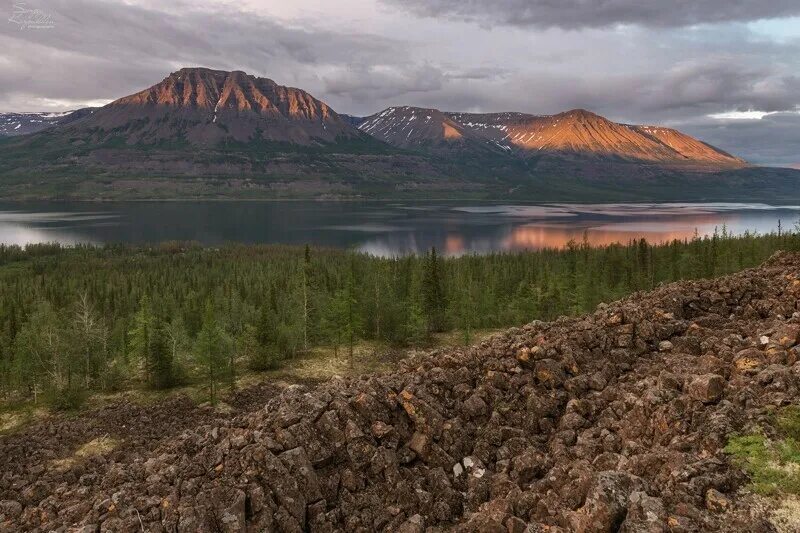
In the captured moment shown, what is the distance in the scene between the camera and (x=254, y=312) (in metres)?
74.9

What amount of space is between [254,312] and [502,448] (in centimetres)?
6545

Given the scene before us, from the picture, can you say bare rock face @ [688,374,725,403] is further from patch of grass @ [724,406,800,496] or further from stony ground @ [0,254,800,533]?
patch of grass @ [724,406,800,496]

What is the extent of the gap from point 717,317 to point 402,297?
62.0 m

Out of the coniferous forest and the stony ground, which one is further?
the coniferous forest

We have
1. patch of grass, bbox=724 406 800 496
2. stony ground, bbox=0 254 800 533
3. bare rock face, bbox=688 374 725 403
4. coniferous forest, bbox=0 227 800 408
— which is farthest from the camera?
coniferous forest, bbox=0 227 800 408

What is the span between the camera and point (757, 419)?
38.7ft

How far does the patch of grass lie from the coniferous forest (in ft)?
114

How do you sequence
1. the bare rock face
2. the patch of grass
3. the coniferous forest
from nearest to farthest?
the patch of grass < the bare rock face < the coniferous forest

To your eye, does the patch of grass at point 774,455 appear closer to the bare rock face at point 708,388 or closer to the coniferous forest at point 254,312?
the bare rock face at point 708,388

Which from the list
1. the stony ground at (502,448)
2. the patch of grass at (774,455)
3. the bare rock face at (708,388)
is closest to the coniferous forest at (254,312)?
the stony ground at (502,448)

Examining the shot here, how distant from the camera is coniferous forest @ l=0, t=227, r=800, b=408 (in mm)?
42125

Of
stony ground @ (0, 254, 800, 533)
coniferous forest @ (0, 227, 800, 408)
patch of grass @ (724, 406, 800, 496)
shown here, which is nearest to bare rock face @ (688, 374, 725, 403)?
stony ground @ (0, 254, 800, 533)

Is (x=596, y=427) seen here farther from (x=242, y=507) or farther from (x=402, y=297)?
(x=402, y=297)

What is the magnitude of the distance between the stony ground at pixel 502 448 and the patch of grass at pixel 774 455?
32 cm
